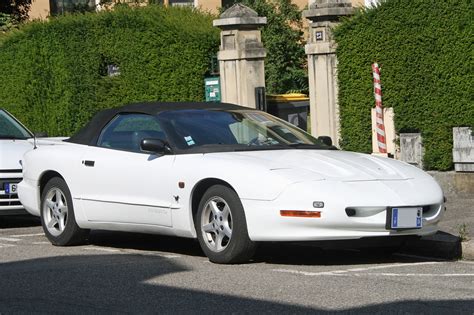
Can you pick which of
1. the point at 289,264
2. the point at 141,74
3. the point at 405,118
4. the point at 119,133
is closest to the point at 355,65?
the point at 405,118

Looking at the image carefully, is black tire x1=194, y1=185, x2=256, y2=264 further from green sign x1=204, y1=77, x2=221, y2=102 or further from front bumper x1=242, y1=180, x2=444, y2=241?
green sign x1=204, y1=77, x2=221, y2=102

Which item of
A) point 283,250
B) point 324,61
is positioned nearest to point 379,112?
point 324,61

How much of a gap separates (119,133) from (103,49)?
8.66m

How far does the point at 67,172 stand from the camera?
1097 cm

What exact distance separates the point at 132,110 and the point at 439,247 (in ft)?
10.5

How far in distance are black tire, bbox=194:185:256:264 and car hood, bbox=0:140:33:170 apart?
13.6ft

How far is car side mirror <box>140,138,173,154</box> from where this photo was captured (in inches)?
390

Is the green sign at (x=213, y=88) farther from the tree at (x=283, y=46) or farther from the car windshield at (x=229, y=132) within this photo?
the tree at (x=283, y=46)

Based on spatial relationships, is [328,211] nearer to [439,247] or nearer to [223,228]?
[223,228]

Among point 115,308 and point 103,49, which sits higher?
point 103,49

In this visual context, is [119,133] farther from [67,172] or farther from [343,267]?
[343,267]

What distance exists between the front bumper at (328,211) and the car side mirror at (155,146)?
119 centimetres

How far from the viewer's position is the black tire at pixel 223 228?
360 inches

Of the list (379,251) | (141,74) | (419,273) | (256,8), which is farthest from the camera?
(256,8)
